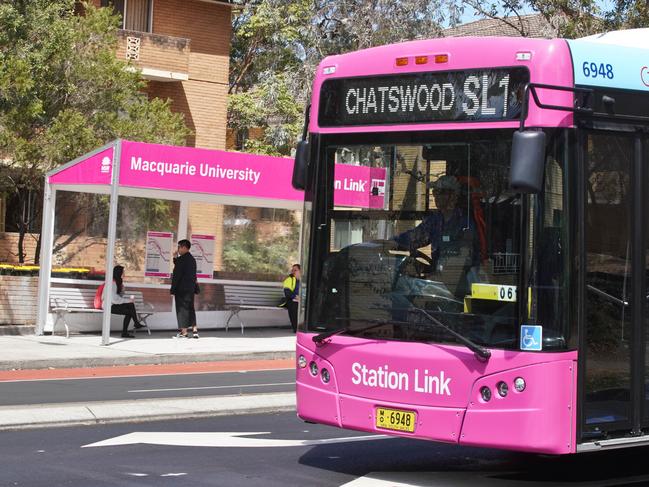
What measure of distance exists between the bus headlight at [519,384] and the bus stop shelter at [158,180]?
45.0 ft

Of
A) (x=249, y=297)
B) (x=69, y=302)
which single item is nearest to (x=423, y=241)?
(x=69, y=302)

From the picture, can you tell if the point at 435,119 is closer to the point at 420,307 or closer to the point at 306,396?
the point at 420,307

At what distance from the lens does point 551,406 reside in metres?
8.26

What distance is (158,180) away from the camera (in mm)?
22453

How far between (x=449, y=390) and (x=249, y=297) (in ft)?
59.2

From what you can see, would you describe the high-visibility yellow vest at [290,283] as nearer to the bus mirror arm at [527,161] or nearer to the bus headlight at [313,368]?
the bus headlight at [313,368]

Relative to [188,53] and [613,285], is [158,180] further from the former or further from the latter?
[188,53]

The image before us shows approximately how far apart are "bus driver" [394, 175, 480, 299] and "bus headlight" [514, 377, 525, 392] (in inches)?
29.0

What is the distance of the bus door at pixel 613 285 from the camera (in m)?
8.52

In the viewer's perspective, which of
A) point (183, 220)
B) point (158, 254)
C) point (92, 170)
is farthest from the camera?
point (183, 220)

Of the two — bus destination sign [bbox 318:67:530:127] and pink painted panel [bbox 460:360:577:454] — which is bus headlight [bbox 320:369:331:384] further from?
bus destination sign [bbox 318:67:530:127]

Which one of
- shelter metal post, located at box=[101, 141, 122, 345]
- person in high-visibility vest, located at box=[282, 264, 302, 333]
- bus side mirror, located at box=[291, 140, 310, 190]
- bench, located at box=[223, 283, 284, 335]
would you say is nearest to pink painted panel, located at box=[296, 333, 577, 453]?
bus side mirror, located at box=[291, 140, 310, 190]

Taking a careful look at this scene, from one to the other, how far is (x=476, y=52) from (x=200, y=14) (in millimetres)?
31735

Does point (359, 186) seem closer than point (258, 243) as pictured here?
Yes
